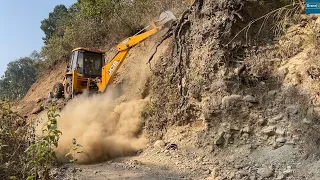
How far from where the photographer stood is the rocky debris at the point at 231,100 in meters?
7.02

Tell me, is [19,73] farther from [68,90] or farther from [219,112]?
[219,112]

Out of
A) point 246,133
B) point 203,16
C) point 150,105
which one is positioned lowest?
point 246,133

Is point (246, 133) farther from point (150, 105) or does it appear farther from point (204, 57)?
point (150, 105)

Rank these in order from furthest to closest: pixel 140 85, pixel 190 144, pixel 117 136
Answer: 1. pixel 140 85
2. pixel 117 136
3. pixel 190 144

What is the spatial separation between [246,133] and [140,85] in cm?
489

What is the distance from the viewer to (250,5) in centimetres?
807

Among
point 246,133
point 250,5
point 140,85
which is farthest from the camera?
point 140,85

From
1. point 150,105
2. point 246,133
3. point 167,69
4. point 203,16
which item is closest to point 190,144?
point 246,133

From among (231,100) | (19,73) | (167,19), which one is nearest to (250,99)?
(231,100)

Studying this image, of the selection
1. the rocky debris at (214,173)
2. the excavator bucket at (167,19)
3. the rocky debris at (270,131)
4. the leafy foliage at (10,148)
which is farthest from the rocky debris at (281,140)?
the excavator bucket at (167,19)

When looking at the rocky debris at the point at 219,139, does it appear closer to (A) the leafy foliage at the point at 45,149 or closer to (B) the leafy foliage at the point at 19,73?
(A) the leafy foliage at the point at 45,149

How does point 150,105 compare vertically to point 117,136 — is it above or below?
above

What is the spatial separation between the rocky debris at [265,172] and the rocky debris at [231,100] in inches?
62.3

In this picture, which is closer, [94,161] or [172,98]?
[94,161]
